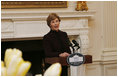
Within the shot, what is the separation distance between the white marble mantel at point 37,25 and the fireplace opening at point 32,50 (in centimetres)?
13

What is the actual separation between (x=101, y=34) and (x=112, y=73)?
2.48 ft

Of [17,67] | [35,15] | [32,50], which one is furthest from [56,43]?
[17,67]

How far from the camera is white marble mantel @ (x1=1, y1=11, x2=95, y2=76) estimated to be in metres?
3.91

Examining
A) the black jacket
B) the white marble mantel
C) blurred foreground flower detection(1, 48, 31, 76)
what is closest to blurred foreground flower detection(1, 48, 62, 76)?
blurred foreground flower detection(1, 48, 31, 76)

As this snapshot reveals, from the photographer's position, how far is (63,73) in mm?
2539

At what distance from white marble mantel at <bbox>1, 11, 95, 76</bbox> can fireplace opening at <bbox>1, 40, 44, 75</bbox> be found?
0.13 m

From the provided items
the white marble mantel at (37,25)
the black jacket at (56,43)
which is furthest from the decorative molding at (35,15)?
the black jacket at (56,43)

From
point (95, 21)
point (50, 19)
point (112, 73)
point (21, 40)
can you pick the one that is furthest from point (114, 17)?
point (50, 19)

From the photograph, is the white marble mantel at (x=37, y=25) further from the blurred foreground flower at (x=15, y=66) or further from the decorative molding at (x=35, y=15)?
the blurred foreground flower at (x=15, y=66)

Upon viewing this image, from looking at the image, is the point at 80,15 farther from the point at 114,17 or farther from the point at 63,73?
the point at 63,73

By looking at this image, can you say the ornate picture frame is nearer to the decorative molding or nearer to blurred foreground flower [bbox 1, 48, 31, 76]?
the decorative molding

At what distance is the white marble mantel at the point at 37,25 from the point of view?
3.91 metres

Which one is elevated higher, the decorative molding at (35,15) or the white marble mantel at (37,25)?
the decorative molding at (35,15)

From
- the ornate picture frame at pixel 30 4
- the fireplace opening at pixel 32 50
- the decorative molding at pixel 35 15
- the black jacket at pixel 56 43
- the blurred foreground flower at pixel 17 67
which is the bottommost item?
the fireplace opening at pixel 32 50
